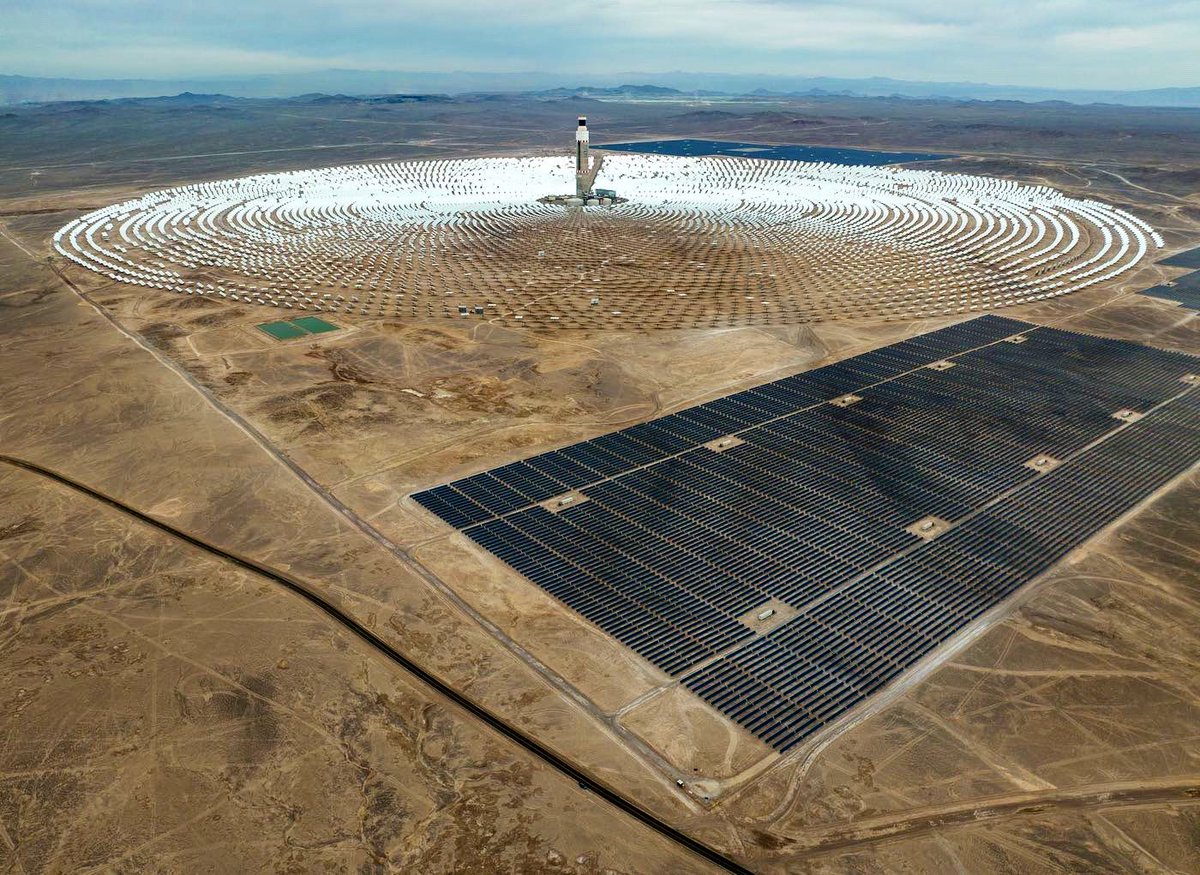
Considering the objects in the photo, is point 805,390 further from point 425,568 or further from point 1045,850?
point 1045,850

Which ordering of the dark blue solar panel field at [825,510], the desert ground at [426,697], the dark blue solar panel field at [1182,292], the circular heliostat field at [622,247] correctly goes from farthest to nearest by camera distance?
the circular heliostat field at [622,247] → the dark blue solar panel field at [1182,292] → the dark blue solar panel field at [825,510] → the desert ground at [426,697]

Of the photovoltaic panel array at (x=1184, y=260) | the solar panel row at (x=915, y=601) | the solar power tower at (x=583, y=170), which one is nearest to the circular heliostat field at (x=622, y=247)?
the photovoltaic panel array at (x=1184, y=260)

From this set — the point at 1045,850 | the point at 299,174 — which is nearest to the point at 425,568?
the point at 1045,850

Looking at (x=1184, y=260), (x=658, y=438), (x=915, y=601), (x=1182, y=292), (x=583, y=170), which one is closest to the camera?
(x=915, y=601)

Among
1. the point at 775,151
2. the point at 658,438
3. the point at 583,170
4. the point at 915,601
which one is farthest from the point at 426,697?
the point at 775,151

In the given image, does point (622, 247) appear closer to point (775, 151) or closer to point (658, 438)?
point (658, 438)

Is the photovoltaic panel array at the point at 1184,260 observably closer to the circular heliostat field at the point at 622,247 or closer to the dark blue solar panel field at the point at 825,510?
the circular heliostat field at the point at 622,247

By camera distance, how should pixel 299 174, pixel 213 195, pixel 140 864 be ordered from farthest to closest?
pixel 299 174 → pixel 213 195 → pixel 140 864
